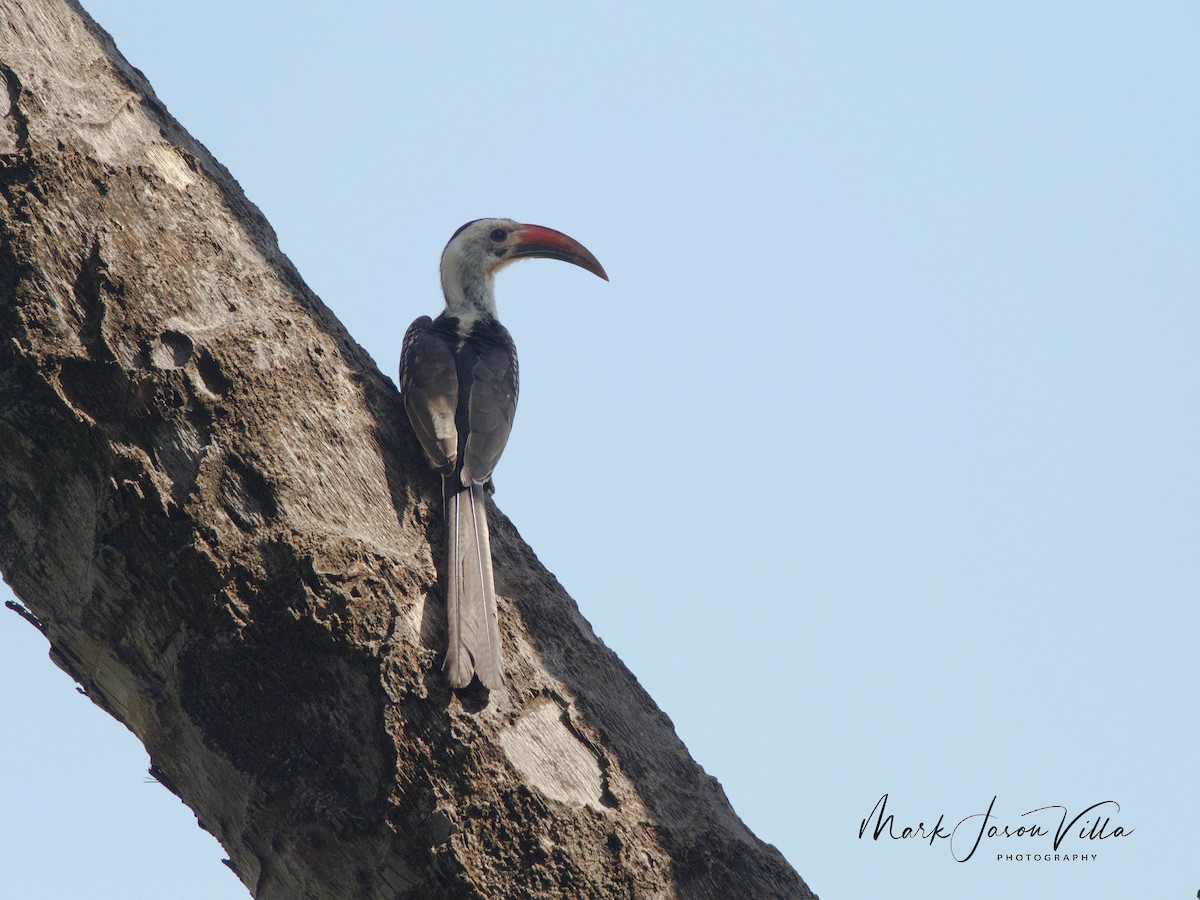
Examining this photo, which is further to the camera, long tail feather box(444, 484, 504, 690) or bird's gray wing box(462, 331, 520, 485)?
bird's gray wing box(462, 331, 520, 485)

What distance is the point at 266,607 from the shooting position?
2.23 metres

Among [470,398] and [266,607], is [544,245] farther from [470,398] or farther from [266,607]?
[266,607]

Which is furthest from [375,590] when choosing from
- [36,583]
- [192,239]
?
[192,239]

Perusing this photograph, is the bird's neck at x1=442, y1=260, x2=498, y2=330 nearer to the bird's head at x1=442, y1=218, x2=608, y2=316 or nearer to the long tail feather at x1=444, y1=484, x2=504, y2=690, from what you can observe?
the bird's head at x1=442, y1=218, x2=608, y2=316

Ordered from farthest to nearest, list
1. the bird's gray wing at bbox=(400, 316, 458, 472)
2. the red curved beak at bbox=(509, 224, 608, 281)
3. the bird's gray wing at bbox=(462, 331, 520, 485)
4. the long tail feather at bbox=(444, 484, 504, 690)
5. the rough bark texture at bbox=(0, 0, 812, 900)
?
the red curved beak at bbox=(509, 224, 608, 281) < the bird's gray wing at bbox=(462, 331, 520, 485) < the bird's gray wing at bbox=(400, 316, 458, 472) < the long tail feather at bbox=(444, 484, 504, 690) < the rough bark texture at bbox=(0, 0, 812, 900)

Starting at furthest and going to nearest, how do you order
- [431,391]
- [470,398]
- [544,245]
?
[544,245] → [470,398] → [431,391]

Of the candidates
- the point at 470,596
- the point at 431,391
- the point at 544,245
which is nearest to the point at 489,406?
the point at 431,391

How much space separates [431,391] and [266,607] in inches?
54.8

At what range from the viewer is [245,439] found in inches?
93.7

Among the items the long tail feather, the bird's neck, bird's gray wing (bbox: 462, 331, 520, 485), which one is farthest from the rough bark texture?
the bird's neck

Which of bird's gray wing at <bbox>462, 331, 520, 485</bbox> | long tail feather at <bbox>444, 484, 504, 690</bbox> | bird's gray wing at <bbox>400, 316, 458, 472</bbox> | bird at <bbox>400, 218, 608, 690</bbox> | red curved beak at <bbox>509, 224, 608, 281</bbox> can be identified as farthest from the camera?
red curved beak at <bbox>509, 224, 608, 281</bbox>

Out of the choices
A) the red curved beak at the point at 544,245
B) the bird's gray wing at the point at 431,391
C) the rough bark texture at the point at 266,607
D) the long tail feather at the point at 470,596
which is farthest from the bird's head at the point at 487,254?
the rough bark texture at the point at 266,607

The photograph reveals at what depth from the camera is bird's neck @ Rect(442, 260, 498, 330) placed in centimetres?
551

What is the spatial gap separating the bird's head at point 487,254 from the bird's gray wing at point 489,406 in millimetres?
770
